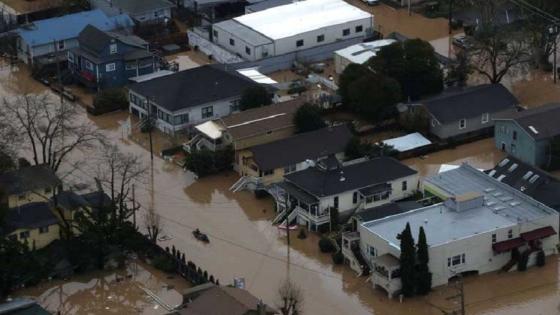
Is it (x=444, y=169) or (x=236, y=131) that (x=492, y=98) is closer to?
(x=444, y=169)

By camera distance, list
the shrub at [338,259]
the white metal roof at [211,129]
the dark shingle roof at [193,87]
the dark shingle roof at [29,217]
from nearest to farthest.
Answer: the shrub at [338,259] → the dark shingle roof at [29,217] → the white metal roof at [211,129] → the dark shingle roof at [193,87]

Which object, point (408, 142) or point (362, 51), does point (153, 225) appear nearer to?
point (408, 142)

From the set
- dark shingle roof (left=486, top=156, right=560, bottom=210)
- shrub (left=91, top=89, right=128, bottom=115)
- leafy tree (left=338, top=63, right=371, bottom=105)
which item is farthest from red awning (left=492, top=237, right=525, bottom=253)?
shrub (left=91, top=89, right=128, bottom=115)

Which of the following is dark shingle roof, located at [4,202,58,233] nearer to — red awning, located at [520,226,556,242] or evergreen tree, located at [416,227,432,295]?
evergreen tree, located at [416,227,432,295]

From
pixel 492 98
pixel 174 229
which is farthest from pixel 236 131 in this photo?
pixel 492 98

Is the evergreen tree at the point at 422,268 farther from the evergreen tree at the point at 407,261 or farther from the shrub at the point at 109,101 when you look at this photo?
the shrub at the point at 109,101

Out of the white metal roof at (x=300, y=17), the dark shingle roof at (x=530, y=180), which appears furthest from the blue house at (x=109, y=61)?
the dark shingle roof at (x=530, y=180)
